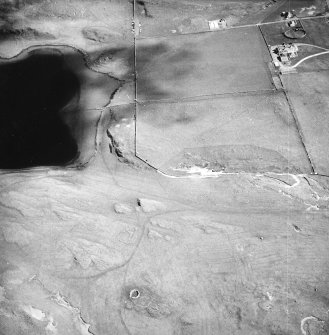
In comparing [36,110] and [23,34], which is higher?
[23,34]

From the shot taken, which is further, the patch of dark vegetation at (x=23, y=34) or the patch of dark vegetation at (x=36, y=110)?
the patch of dark vegetation at (x=23, y=34)

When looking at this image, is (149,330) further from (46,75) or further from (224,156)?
(46,75)

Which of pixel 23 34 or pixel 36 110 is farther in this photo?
pixel 23 34

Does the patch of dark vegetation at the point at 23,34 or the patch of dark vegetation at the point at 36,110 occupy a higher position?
the patch of dark vegetation at the point at 23,34

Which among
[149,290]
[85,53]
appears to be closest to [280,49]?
[85,53]
